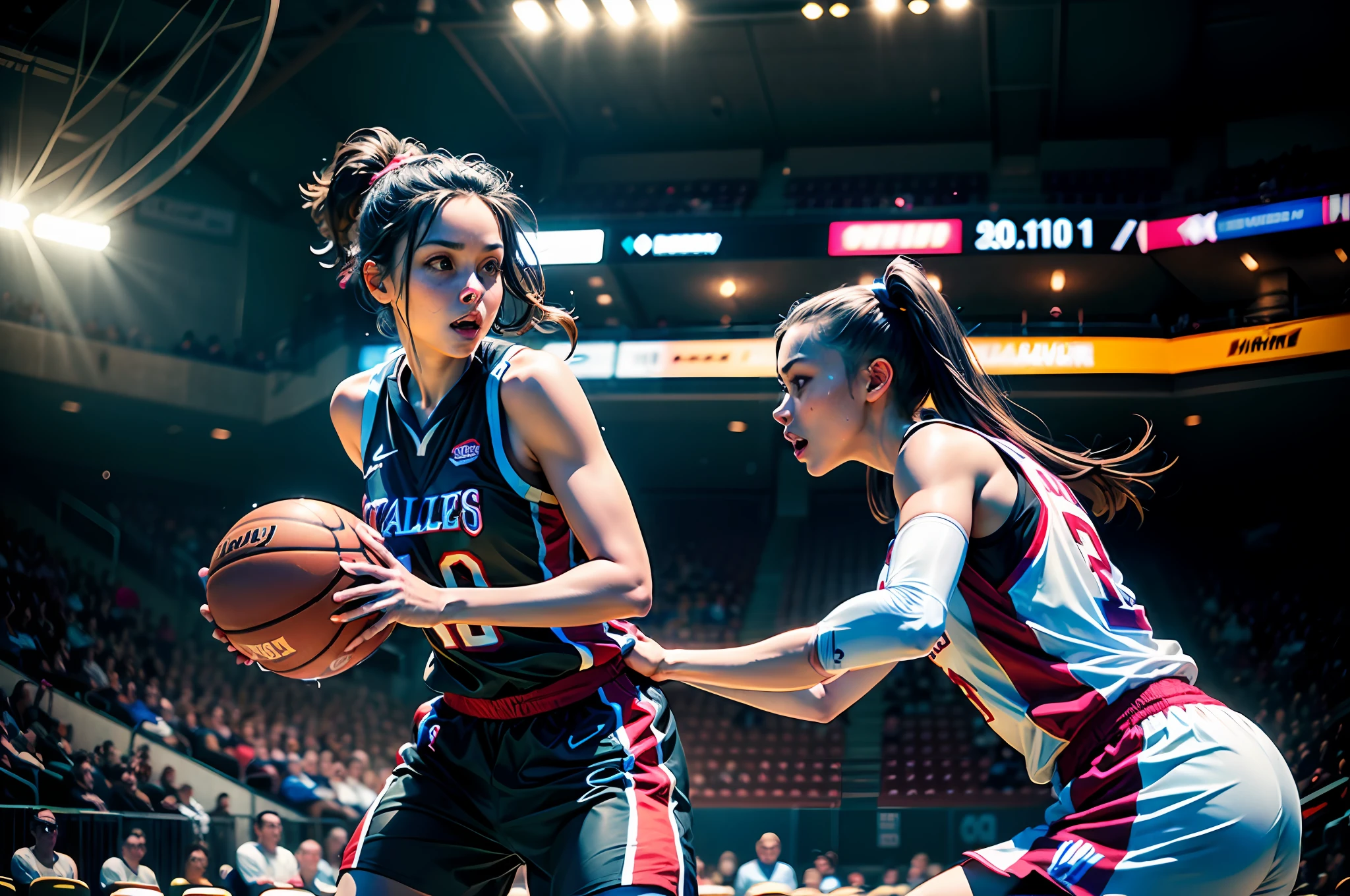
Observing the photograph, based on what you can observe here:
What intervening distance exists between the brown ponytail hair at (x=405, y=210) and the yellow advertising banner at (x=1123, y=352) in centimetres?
1355

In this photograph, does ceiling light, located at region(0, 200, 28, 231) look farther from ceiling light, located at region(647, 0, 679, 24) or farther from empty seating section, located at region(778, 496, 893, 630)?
empty seating section, located at region(778, 496, 893, 630)

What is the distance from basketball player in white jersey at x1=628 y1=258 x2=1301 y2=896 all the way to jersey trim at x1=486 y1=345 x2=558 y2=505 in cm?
40

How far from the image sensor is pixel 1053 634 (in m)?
2.09

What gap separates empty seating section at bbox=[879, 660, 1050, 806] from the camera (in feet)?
47.4

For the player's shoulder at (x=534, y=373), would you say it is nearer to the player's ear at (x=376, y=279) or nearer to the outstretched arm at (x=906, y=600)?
the player's ear at (x=376, y=279)

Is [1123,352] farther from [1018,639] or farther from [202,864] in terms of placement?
[1018,639]

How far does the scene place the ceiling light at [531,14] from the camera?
729 inches

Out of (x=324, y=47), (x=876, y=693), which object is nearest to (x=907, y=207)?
(x=876, y=693)

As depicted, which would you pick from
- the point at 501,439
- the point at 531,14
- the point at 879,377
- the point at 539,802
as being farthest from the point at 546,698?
the point at 531,14

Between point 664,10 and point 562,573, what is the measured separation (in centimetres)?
1729

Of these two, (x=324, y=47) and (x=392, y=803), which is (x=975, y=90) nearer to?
(x=324, y=47)

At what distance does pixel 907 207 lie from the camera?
63.0 feet

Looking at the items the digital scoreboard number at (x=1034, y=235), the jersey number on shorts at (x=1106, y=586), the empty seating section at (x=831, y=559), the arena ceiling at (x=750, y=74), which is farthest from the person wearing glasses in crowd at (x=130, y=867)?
the digital scoreboard number at (x=1034, y=235)

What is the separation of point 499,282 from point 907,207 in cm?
1744
